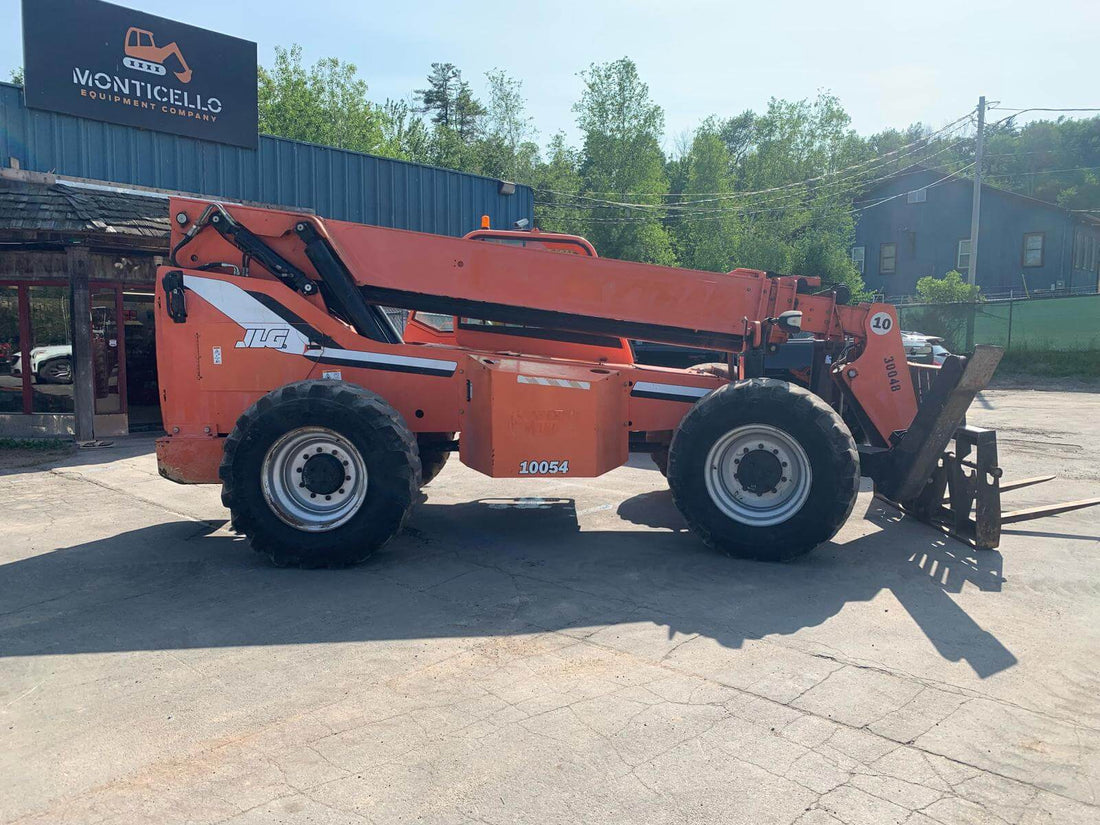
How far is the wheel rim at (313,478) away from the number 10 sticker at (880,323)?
4.34 meters

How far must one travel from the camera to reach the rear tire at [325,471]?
636cm

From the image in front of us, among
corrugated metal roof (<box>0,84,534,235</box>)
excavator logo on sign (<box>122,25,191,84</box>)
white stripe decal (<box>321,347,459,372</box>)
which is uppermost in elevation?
excavator logo on sign (<box>122,25,191,84</box>)

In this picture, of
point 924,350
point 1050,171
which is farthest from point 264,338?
point 1050,171

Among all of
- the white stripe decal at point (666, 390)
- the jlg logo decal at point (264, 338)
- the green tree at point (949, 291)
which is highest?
the green tree at point (949, 291)

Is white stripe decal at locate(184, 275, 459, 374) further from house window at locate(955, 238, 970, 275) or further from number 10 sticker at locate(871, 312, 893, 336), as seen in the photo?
house window at locate(955, 238, 970, 275)

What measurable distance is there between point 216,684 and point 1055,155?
251 feet

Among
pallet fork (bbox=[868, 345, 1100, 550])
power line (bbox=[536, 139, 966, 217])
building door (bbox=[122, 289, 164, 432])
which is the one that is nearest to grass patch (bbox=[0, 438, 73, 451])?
building door (bbox=[122, 289, 164, 432])

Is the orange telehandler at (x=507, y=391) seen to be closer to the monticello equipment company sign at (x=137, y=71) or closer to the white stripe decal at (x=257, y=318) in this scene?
the white stripe decal at (x=257, y=318)

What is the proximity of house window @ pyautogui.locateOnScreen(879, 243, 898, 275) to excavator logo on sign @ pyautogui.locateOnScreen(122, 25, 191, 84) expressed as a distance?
3914 cm

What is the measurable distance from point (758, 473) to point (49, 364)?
37.4 feet

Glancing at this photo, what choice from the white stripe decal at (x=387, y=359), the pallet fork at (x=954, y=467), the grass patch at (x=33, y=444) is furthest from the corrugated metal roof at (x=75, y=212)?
the pallet fork at (x=954, y=467)

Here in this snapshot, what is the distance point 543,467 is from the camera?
689 cm

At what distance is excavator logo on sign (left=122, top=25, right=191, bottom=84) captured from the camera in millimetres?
13508

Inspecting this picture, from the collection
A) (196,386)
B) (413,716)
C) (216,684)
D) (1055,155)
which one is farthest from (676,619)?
(1055,155)
